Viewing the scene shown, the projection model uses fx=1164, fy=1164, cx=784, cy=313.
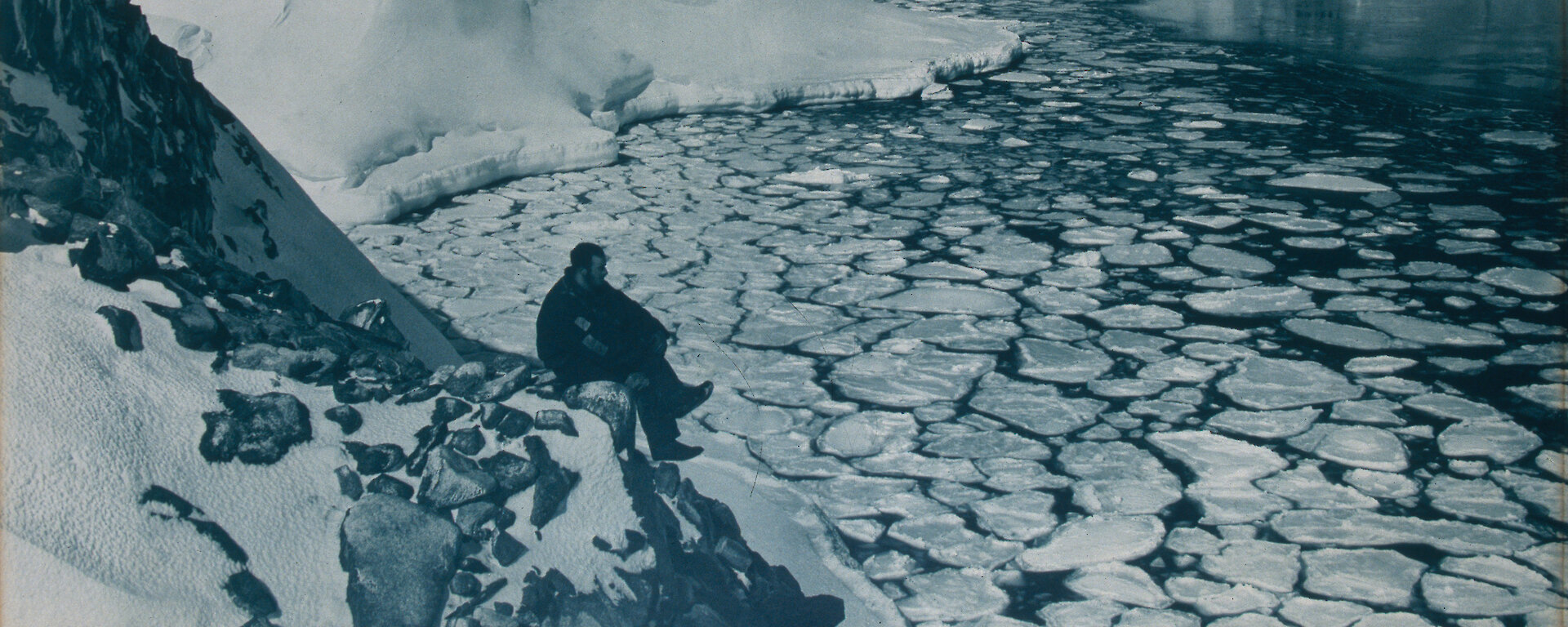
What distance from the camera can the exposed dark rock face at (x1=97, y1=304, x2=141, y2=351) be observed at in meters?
1.57

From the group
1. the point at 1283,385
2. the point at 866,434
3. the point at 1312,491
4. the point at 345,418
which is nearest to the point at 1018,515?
the point at 866,434

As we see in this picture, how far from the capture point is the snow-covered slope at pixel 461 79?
15.4ft

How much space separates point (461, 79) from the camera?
5.20 m

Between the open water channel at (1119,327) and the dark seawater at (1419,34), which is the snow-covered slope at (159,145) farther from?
the dark seawater at (1419,34)

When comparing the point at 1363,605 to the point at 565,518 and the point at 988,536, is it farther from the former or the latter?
the point at 565,518

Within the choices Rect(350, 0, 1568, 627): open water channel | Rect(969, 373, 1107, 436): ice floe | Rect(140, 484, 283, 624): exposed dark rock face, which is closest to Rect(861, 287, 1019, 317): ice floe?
Rect(350, 0, 1568, 627): open water channel

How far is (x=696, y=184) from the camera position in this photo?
4.89m

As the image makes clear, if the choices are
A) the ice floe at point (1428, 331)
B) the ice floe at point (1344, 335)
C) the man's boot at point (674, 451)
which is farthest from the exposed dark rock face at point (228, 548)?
the ice floe at point (1428, 331)

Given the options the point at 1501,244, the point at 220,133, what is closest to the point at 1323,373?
the point at 1501,244

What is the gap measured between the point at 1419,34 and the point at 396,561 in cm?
879

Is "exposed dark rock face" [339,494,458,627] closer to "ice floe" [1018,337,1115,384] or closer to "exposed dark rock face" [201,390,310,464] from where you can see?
"exposed dark rock face" [201,390,310,464]

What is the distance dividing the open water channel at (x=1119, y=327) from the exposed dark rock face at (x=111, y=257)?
1.34 metres

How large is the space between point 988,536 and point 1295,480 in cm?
70

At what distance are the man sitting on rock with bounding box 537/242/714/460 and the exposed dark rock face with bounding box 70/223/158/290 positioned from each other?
0.77 metres
